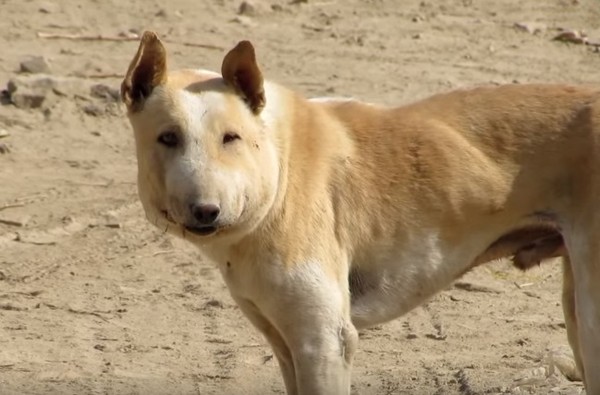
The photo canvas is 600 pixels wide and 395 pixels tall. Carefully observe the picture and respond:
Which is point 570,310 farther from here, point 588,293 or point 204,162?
point 204,162

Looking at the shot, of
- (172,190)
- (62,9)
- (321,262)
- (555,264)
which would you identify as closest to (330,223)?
(321,262)

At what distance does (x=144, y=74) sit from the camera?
554 centimetres

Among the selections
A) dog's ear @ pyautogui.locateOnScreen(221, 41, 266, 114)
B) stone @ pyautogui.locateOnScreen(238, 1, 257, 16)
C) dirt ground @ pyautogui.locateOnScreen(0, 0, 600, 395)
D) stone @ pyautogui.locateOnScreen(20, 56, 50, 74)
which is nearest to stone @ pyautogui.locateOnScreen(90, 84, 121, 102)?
dirt ground @ pyautogui.locateOnScreen(0, 0, 600, 395)

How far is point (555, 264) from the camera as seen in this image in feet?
27.7

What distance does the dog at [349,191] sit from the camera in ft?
17.8

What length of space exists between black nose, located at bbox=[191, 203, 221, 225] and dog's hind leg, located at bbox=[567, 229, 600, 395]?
141 cm

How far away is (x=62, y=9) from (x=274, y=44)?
1.65 m

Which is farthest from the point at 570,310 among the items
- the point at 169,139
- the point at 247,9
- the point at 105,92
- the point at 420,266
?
the point at 247,9

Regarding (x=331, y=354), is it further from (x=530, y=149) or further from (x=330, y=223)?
(x=530, y=149)

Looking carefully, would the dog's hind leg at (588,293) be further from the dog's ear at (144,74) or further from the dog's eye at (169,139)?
the dog's ear at (144,74)

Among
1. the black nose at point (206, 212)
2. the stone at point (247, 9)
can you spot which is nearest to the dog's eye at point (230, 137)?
the black nose at point (206, 212)

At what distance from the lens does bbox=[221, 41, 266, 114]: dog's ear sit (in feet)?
18.1

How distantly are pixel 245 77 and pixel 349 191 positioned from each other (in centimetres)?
61

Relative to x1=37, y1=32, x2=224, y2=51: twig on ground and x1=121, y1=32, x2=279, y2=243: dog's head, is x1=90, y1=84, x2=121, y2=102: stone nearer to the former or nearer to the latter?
x1=37, y1=32, x2=224, y2=51: twig on ground
